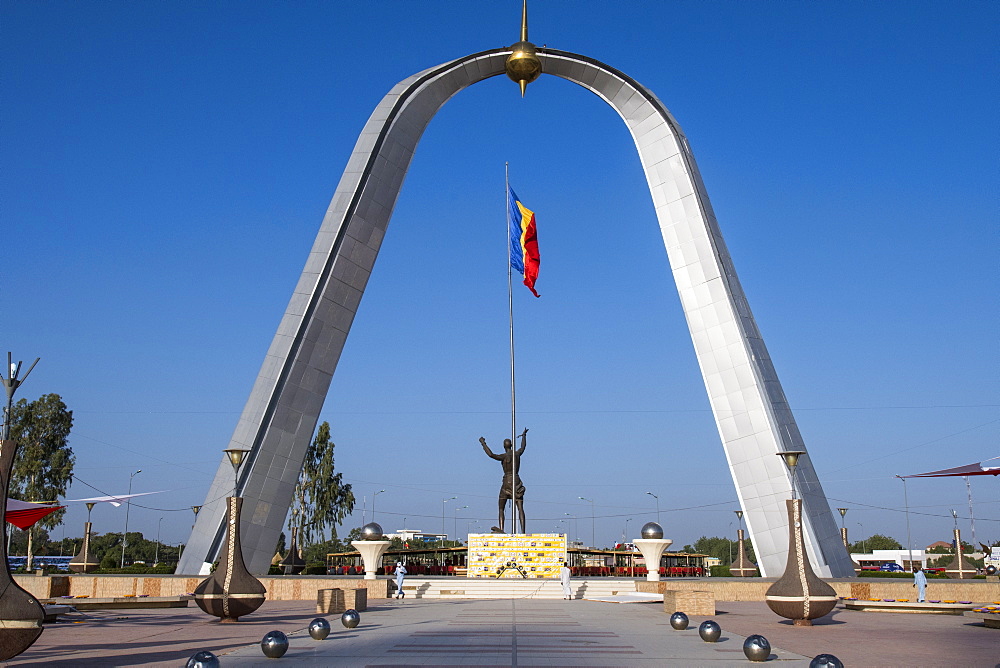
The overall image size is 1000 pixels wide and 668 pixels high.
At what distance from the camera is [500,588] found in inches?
963

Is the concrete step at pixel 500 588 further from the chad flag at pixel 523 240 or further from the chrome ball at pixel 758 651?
the chrome ball at pixel 758 651

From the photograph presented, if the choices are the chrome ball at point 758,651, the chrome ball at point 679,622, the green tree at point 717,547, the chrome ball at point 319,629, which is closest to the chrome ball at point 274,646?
the chrome ball at point 319,629

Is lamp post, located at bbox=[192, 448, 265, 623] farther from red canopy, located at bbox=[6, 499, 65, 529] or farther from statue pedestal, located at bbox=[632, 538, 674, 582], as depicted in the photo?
statue pedestal, located at bbox=[632, 538, 674, 582]

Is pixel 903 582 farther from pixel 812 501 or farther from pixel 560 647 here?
pixel 560 647

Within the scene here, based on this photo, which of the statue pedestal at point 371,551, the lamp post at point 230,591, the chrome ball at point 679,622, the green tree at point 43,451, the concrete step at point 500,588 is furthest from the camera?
the green tree at point 43,451

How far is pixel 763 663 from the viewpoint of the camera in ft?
31.0

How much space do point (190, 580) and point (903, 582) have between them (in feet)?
62.6

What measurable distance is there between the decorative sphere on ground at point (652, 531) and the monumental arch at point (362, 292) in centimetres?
315

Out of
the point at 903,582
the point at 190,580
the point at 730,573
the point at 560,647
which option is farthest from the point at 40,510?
the point at 730,573

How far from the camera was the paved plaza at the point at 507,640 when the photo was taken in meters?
9.58

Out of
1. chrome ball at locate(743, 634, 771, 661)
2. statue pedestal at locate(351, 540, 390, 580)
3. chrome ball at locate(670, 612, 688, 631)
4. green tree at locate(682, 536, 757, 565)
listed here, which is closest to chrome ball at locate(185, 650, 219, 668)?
chrome ball at locate(743, 634, 771, 661)

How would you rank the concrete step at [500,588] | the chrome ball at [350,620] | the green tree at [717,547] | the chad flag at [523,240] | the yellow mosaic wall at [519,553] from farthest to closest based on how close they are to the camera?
the green tree at [717,547] → the chad flag at [523,240] → the yellow mosaic wall at [519,553] → the concrete step at [500,588] → the chrome ball at [350,620]

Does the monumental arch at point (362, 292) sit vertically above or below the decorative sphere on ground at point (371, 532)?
above

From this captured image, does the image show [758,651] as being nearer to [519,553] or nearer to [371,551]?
[371,551]
